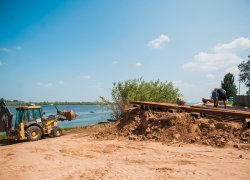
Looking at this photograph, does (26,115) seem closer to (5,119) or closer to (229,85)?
(5,119)

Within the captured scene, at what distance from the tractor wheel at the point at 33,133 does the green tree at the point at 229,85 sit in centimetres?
5081

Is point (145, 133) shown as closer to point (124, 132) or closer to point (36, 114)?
point (124, 132)

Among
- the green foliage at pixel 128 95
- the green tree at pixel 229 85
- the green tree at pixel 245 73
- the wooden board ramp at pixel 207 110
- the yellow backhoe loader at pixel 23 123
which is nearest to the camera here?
the wooden board ramp at pixel 207 110

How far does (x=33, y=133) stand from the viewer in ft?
33.4

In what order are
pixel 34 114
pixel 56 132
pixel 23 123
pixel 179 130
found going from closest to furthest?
pixel 179 130 < pixel 23 123 < pixel 34 114 < pixel 56 132

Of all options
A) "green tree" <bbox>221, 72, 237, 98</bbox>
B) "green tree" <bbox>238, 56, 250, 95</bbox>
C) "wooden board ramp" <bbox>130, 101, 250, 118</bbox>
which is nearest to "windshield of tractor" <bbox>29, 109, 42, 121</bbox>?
"wooden board ramp" <bbox>130, 101, 250, 118</bbox>

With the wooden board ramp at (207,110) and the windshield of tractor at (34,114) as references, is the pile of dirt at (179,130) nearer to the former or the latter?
the wooden board ramp at (207,110)

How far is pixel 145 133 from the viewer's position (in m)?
8.16

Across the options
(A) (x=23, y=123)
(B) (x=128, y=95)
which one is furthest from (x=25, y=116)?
(B) (x=128, y=95)

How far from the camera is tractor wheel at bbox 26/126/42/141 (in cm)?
979

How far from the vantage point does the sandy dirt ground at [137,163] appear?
164 inches

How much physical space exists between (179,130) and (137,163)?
3.20 metres

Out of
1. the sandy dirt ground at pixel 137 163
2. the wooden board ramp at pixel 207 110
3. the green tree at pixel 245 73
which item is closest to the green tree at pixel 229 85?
the green tree at pixel 245 73

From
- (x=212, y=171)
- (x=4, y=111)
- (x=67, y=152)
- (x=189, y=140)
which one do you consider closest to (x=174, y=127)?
(x=189, y=140)
